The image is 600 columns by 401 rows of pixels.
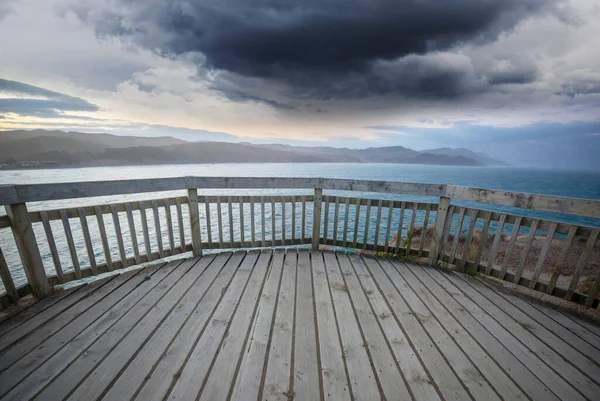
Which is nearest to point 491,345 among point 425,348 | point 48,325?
point 425,348

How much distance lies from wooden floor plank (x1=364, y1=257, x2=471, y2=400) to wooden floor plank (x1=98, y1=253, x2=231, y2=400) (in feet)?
6.81

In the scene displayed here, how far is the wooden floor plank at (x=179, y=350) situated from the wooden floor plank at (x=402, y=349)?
5.43 feet

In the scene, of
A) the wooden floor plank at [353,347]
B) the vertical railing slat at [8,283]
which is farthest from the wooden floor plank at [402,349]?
the vertical railing slat at [8,283]

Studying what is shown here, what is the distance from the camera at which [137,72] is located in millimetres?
11336

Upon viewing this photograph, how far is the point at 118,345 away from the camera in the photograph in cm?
185

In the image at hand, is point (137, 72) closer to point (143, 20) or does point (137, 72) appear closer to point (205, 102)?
point (143, 20)

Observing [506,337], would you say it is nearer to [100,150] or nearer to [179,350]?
[179,350]

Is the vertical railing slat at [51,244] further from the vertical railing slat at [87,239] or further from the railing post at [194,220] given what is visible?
the railing post at [194,220]

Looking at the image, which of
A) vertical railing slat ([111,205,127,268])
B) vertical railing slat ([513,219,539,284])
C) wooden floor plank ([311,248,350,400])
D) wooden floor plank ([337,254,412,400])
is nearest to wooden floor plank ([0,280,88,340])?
vertical railing slat ([111,205,127,268])

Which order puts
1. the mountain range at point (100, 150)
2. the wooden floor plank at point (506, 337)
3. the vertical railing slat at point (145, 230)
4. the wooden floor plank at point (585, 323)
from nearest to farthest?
the wooden floor plank at point (506, 337) < the wooden floor plank at point (585, 323) < the vertical railing slat at point (145, 230) < the mountain range at point (100, 150)

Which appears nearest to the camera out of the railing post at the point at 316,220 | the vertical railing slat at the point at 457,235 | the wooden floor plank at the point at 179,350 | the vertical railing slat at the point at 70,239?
the wooden floor plank at the point at 179,350

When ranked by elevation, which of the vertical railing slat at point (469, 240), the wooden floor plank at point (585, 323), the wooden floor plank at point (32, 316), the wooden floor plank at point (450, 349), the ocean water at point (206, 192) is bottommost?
the ocean water at point (206, 192)

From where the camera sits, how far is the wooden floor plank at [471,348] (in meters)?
1.54

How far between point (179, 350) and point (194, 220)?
2.14m
